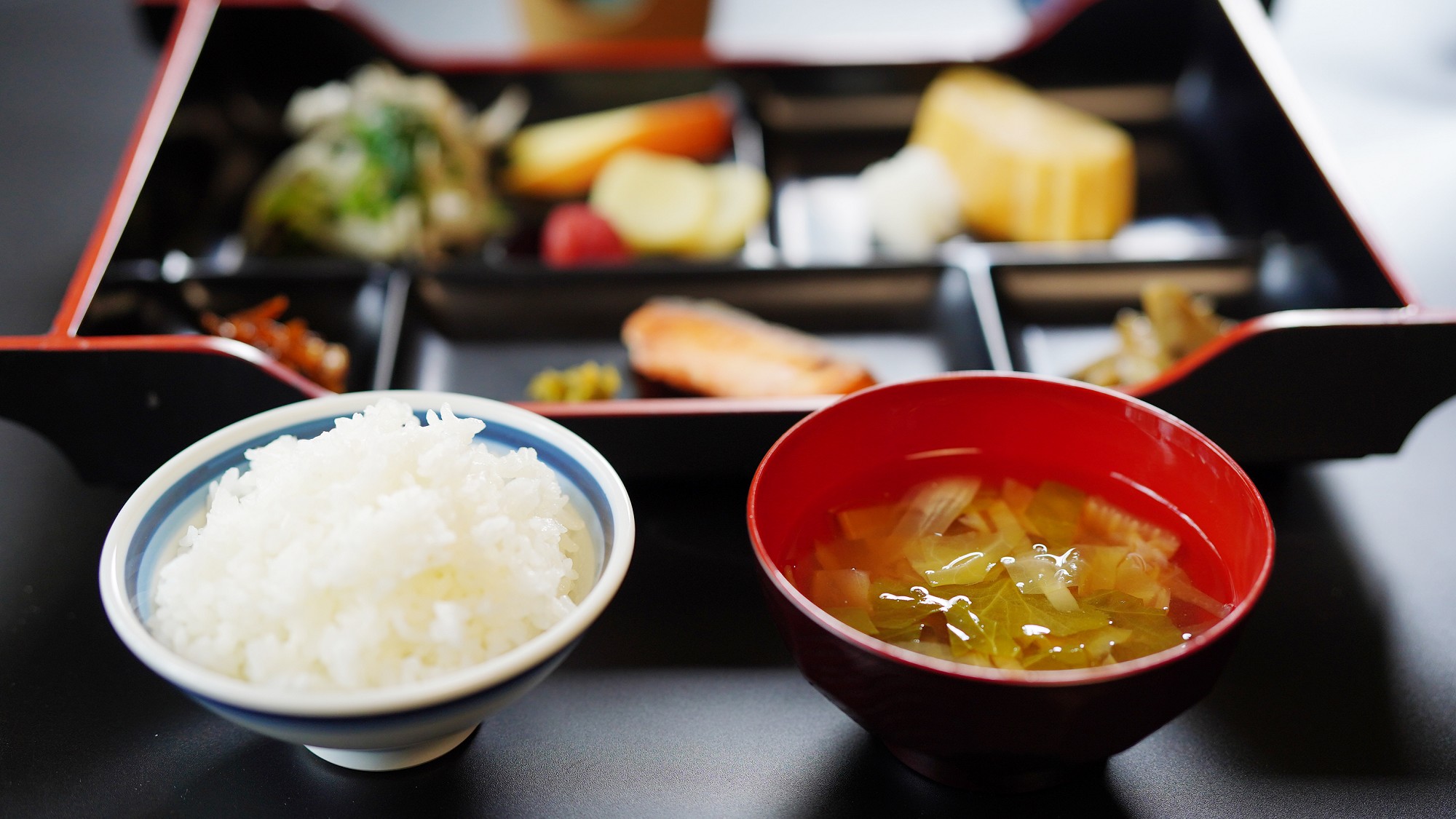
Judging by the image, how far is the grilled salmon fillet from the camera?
1438mm

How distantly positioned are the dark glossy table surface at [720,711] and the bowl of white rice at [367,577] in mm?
92

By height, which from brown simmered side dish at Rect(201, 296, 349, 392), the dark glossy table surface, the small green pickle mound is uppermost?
the small green pickle mound

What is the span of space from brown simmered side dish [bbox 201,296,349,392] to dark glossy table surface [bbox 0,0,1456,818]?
0.25m

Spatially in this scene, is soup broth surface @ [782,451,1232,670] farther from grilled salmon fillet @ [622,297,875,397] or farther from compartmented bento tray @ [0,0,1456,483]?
grilled salmon fillet @ [622,297,875,397]

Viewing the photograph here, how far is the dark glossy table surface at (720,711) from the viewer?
3.23ft

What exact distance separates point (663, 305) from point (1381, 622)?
0.93 metres

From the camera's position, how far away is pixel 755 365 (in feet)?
4.87

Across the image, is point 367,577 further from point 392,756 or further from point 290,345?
point 290,345

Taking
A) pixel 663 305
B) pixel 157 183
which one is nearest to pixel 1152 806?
pixel 663 305

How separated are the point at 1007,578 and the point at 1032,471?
156 millimetres

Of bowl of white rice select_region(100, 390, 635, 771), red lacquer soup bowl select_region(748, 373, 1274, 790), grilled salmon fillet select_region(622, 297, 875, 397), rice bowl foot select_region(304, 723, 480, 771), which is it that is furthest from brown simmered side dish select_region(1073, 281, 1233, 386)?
rice bowl foot select_region(304, 723, 480, 771)

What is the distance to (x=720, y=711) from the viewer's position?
3.51 feet

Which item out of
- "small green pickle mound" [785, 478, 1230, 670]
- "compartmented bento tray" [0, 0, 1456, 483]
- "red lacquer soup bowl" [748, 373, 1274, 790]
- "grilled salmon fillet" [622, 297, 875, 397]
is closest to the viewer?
"red lacquer soup bowl" [748, 373, 1274, 790]

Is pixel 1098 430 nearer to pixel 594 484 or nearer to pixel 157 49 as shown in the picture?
pixel 594 484
